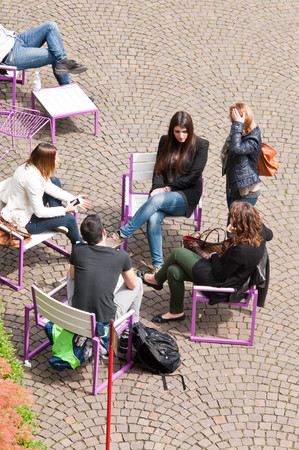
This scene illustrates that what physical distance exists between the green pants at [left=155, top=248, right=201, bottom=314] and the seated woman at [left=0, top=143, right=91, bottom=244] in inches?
49.5

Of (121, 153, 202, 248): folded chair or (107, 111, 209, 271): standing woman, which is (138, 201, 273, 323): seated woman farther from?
(121, 153, 202, 248): folded chair

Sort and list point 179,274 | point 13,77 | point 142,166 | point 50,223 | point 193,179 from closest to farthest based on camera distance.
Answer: point 179,274
point 50,223
point 193,179
point 142,166
point 13,77

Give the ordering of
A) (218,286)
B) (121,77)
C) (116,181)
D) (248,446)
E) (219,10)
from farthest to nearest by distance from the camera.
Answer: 1. (219,10)
2. (121,77)
3. (116,181)
4. (218,286)
5. (248,446)

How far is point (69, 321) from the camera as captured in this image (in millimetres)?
7359

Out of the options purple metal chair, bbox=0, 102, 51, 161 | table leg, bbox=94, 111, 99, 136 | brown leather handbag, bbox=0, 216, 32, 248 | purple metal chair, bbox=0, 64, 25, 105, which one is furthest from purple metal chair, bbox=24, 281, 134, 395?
purple metal chair, bbox=0, 64, 25, 105

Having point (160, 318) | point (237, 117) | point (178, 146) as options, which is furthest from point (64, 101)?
point (160, 318)

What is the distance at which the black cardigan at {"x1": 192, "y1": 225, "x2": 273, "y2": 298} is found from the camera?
7.79 metres

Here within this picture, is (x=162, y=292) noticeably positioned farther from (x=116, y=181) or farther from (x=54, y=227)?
(x=116, y=181)

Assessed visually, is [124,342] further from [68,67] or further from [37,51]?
[37,51]

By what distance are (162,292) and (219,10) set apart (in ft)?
21.6

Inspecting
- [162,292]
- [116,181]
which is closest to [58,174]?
[116,181]

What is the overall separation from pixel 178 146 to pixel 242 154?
30.3 inches

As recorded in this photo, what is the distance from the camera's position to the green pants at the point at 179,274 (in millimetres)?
8227

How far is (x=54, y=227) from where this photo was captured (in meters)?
8.75
